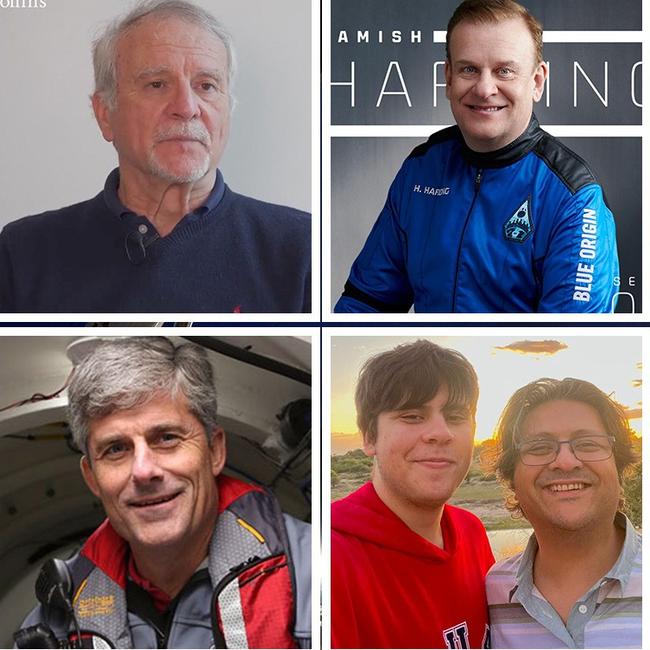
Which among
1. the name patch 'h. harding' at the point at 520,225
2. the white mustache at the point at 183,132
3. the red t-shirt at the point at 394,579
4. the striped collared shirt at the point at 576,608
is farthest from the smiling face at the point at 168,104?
the striped collared shirt at the point at 576,608

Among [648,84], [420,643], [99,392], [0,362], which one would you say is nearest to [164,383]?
[99,392]

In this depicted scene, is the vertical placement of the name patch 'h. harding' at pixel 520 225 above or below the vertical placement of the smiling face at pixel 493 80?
below

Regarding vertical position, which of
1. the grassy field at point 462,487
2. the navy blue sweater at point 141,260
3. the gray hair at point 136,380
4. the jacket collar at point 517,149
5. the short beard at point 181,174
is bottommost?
the grassy field at point 462,487

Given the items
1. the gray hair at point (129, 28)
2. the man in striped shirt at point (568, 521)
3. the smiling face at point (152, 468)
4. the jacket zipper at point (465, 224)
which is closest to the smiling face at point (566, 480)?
the man in striped shirt at point (568, 521)

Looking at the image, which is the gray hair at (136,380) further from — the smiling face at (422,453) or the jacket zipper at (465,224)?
the jacket zipper at (465,224)

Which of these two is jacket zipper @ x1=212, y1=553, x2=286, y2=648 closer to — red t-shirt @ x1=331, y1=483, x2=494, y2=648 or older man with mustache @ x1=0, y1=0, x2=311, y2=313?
red t-shirt @ x1=331, y1=483, x2=494, y2=648

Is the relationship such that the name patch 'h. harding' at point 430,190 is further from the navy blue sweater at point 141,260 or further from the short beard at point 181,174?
the short beard at point 181,174

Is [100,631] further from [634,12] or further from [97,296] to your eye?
[634,12]

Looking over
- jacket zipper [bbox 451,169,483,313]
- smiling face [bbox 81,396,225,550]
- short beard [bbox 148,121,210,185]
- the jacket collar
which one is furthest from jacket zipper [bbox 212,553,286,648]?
the jacket collar
